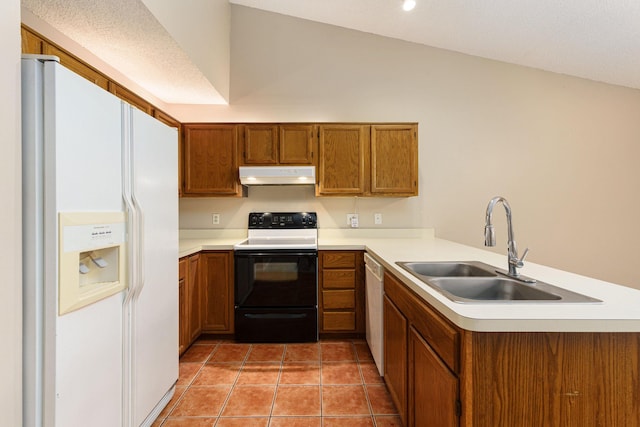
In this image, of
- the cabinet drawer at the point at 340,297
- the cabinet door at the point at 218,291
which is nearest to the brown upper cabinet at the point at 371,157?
the cabinet drawer at the point at 340,297

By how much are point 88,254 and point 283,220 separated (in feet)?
6.87

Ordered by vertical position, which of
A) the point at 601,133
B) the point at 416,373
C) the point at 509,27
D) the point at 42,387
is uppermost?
the point at 509,27

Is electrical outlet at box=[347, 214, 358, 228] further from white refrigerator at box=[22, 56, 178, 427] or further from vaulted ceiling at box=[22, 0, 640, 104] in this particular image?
white refrigerator at box=[22, 56, 178, 427]

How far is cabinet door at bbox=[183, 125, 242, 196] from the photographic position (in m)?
2.98

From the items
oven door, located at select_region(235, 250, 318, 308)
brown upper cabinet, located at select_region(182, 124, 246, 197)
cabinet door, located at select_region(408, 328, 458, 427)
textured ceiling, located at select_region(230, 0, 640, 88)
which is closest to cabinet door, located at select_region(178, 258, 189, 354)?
oven door, located at select_region(235, 250, 318, 308)

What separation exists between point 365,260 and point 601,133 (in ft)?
9.75

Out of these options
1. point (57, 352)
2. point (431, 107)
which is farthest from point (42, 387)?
point (431, 107)

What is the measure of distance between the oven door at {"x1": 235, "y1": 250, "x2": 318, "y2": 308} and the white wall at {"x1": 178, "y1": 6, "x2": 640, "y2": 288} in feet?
2.34

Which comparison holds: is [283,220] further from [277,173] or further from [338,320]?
[338,320]

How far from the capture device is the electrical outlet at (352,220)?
3262 mm

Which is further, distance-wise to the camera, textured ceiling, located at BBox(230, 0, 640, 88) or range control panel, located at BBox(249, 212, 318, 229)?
range control panel, located at BBox(249, 212, 318, 229)
